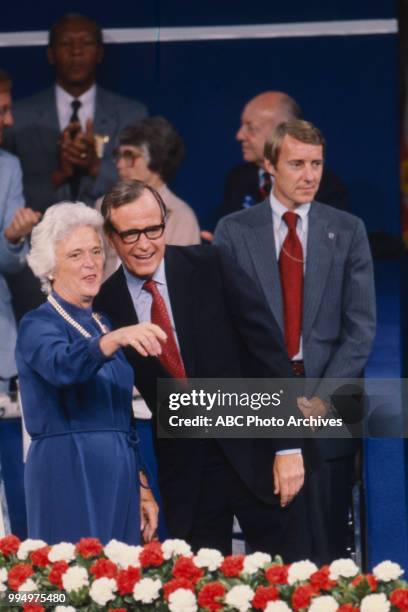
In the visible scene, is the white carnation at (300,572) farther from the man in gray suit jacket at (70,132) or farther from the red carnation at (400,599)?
the man in gray suit jacket at (70,132)

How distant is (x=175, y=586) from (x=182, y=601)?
0.05 meters

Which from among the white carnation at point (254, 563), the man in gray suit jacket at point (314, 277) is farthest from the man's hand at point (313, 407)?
the white carnation at point (254, 563)

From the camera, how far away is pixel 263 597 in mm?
2682

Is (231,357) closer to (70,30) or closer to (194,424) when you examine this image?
(194,424)

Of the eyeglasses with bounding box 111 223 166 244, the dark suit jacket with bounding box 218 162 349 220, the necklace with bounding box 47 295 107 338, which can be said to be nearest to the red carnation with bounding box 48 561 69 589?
the necklace with bounding box 47 295 107 338

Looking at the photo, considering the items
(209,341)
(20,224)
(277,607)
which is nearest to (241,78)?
(20,224)

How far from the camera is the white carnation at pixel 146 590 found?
8.95 ft

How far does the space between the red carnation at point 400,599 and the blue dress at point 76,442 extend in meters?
0.85

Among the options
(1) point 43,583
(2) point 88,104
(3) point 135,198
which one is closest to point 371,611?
(1) point 43,583

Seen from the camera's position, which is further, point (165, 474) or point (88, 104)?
point (88, 104)

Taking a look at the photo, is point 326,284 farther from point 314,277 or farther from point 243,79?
point 243,79

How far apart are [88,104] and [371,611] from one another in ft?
6.52

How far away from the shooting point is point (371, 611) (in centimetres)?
260

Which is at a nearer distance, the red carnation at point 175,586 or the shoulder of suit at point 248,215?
the red carnation at point 175,586
